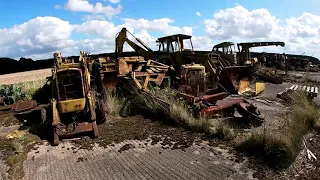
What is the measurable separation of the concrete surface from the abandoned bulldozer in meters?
0.79

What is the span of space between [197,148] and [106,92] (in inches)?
208

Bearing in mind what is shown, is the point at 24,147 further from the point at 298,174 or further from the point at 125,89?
the point at 298,174

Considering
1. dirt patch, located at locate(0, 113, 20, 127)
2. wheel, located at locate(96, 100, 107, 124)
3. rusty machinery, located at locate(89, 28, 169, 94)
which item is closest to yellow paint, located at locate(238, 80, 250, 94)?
rusty machinery, located at locate(89, 28, 169, 94)

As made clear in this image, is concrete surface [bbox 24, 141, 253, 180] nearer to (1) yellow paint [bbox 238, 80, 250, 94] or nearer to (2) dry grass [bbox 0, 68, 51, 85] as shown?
(1) yellow paint [bbox 238, 80, 250, 94]

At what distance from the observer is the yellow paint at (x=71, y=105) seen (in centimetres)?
853

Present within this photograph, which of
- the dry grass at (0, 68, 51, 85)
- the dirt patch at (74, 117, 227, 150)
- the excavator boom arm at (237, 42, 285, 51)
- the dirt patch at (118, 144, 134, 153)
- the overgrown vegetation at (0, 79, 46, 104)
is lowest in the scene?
the dirt patch at (118, 144, 134, 153)

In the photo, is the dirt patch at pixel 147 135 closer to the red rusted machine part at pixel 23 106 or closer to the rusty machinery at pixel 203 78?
the rusty machinery at pixel 203 78

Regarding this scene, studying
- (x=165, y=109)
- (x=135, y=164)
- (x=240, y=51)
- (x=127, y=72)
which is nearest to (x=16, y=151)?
(x=135, y=164)

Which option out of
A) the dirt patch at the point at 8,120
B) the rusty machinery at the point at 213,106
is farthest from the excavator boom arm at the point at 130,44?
the dirt patch at the point at 8,120

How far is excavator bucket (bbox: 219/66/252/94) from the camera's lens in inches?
527

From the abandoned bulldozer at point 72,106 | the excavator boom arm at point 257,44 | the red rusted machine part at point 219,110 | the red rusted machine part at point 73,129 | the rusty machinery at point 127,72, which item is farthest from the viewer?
the excavator boom arm at point 257,44

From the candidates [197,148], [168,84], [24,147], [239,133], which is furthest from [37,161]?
[168,84]

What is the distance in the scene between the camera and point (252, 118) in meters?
8.16

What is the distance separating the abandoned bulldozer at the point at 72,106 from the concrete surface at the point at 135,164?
Result: 2.59 ft
